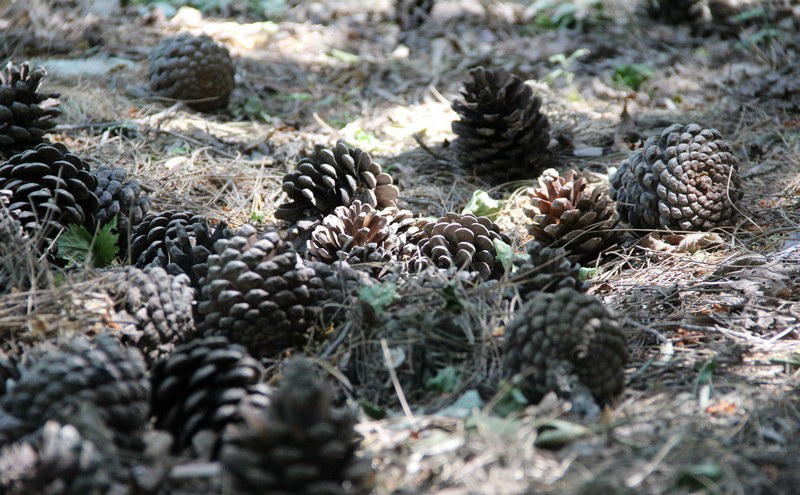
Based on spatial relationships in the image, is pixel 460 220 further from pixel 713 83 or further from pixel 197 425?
pixel 713 83

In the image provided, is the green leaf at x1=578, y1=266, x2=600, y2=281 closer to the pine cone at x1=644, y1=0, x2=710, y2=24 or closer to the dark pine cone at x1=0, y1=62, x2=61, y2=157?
the dark pine cone at x1=0, y1=62, x2=61, y2=157

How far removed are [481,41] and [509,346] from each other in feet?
15.2

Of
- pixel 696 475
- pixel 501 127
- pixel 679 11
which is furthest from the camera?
pixel 679 11

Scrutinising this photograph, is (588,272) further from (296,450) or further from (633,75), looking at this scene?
(633,75)

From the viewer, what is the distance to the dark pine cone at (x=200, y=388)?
1755 millimetres

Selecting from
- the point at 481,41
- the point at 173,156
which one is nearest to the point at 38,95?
the point at 173,156

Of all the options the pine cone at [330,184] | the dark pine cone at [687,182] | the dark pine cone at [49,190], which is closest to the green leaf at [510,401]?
the pine cone at [330,184]

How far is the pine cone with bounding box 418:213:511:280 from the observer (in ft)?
9.05

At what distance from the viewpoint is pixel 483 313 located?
90.9 inches

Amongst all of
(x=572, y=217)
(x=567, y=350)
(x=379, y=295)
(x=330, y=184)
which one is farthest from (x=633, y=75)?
(x=567, y=350)

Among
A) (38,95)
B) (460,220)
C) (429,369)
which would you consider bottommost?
(429,369)

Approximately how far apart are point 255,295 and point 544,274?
0.96 metres

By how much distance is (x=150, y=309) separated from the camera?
223 centimetres

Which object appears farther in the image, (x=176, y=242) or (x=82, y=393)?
(x=176, y=242)
